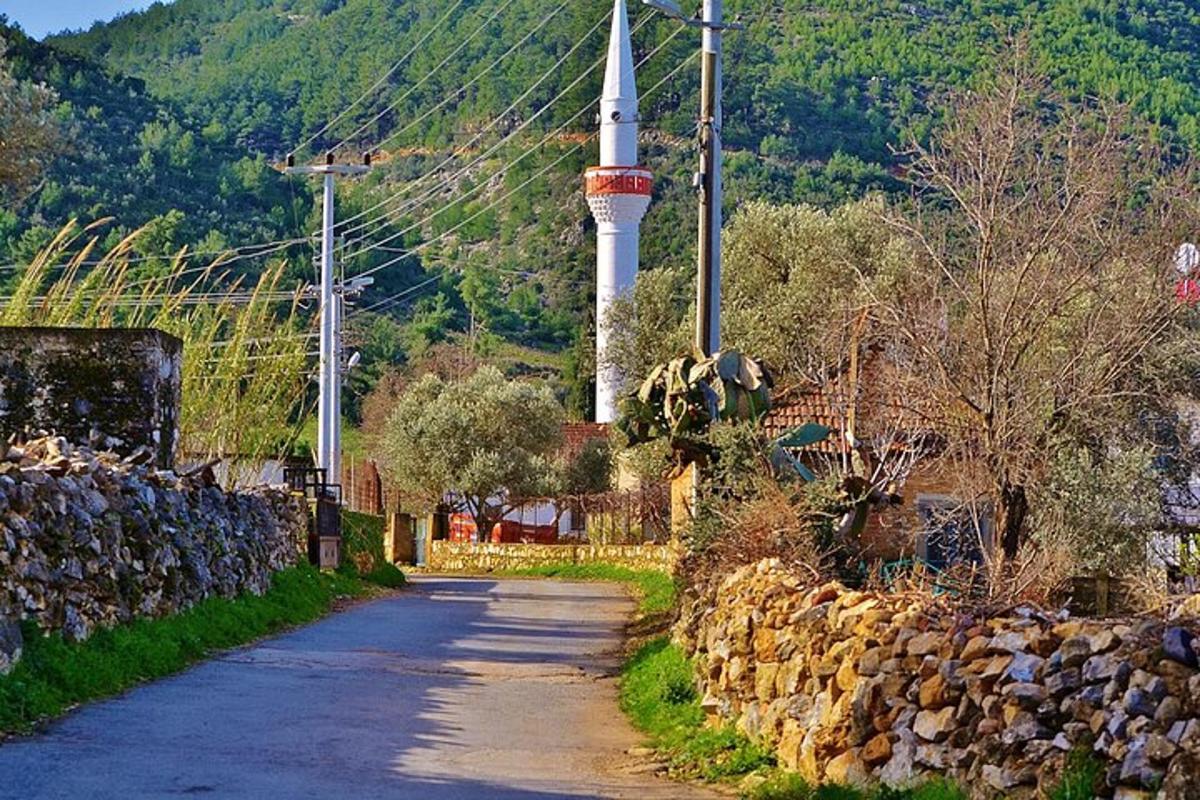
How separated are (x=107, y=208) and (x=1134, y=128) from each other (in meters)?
46.0

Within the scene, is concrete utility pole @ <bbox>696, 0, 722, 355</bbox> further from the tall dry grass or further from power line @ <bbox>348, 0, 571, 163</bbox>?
power line @ <bbox>348, 0, 571, 163</bbox>

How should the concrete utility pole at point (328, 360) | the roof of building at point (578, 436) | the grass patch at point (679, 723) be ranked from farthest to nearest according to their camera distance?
1. the roof of building at point (578, 436)
2. the concrete utility pole at point (328, 360)
3. the grass patch at point (679, 723)

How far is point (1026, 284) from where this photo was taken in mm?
24188

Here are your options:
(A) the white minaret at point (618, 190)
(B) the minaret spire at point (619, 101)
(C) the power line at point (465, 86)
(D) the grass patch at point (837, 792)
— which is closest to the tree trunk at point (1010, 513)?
(D) the grass patch at point (837, 792)

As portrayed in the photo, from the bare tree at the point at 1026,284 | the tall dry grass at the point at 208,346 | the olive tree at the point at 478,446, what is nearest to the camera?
the bare tree at the point at 1026,284

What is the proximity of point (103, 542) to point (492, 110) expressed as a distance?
351 feet

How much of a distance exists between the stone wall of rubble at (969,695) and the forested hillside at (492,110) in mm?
42997

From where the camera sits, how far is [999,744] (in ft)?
30.4

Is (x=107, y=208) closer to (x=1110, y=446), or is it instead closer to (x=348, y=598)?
(x=348, y=598)

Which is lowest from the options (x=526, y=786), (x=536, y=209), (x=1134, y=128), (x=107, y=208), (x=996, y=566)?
(x=526, y=786)

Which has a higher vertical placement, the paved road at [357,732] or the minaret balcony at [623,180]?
the minaret balcony at [623,180]

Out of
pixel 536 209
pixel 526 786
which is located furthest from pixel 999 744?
pixel 536 209

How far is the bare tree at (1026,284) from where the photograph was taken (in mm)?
23109

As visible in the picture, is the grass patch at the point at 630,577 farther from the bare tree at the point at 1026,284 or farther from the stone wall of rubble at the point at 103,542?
the stone wall of rubble at the point at 103,542
